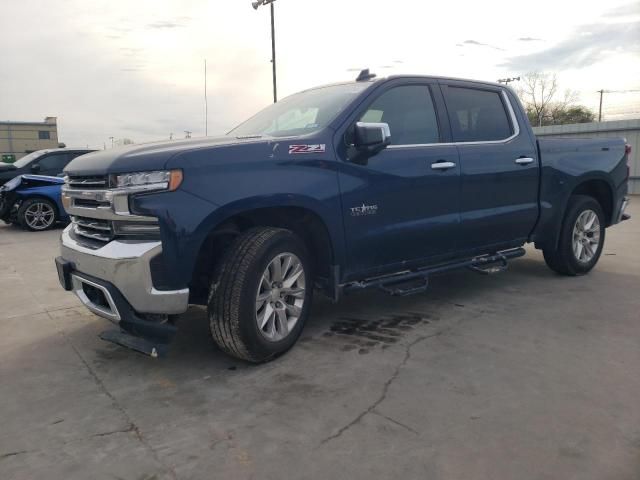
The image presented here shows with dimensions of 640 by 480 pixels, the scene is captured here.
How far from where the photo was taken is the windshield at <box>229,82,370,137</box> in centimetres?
411

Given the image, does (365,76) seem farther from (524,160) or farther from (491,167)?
(524,160)

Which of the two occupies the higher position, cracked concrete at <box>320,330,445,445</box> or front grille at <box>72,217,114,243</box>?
front grille at <box>72,217,114,243</box>

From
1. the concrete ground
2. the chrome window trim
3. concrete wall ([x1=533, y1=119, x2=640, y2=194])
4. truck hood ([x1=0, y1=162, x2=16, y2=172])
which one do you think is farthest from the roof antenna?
concrete wall ([x1=533, y1=119, x2=640, y2=194])

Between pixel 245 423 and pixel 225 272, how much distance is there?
925 millimetres

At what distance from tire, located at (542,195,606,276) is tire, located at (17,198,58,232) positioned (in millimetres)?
9289

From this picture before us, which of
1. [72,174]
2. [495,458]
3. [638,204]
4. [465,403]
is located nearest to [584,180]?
[465,403]

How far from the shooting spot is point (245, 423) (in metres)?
2.89

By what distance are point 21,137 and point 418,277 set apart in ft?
235

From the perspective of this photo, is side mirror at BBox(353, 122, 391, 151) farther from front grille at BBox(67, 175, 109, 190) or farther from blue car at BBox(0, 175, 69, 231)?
blue car at BBox(0, 175, 69, 231)

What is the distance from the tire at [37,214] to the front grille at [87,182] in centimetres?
798

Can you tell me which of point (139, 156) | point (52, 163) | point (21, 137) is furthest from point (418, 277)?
point (21, 137)

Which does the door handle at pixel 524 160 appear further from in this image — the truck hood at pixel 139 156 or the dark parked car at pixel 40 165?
the dark parked car at pixel 40 165

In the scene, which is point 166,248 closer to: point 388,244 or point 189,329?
point 189,329

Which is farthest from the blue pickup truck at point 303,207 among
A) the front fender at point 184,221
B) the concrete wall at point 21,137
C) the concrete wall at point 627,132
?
the concrete wall at point 21,137
